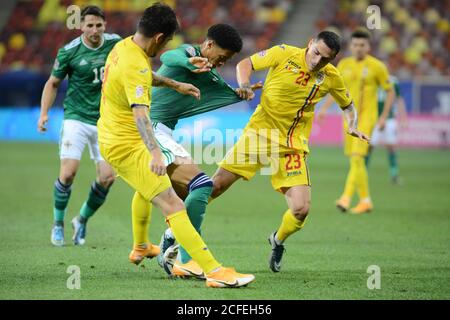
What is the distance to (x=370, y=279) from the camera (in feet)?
23.7

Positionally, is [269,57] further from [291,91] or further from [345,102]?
[345,102]

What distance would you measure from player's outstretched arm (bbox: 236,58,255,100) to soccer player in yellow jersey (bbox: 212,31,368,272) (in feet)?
0.10

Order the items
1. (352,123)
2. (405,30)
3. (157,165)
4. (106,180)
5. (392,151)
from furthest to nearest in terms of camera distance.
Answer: (405,30) → (392,151) → (106,180) → (352,123) → (157,165)

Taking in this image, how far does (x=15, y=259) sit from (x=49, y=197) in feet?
20.0

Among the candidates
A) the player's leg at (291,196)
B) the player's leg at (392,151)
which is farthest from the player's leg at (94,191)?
the player's leg at (392,151)

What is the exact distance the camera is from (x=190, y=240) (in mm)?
6668

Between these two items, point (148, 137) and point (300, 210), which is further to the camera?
point (300, 210)

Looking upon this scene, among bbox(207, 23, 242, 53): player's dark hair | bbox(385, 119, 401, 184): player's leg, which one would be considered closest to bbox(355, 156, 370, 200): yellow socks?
bbox(385, 119, 401, 184): player's leg

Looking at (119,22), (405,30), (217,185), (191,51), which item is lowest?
(217,185)

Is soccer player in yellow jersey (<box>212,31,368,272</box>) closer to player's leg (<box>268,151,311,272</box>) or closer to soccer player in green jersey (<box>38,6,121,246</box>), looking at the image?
player's leg (<box>268,151,311,272</box>)

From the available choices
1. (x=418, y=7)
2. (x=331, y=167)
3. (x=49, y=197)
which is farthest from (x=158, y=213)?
(x=418, y=7)

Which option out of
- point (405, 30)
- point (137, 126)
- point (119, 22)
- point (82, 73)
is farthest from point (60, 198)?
point (405, 30)

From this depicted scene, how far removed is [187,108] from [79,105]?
→ 2161mm
